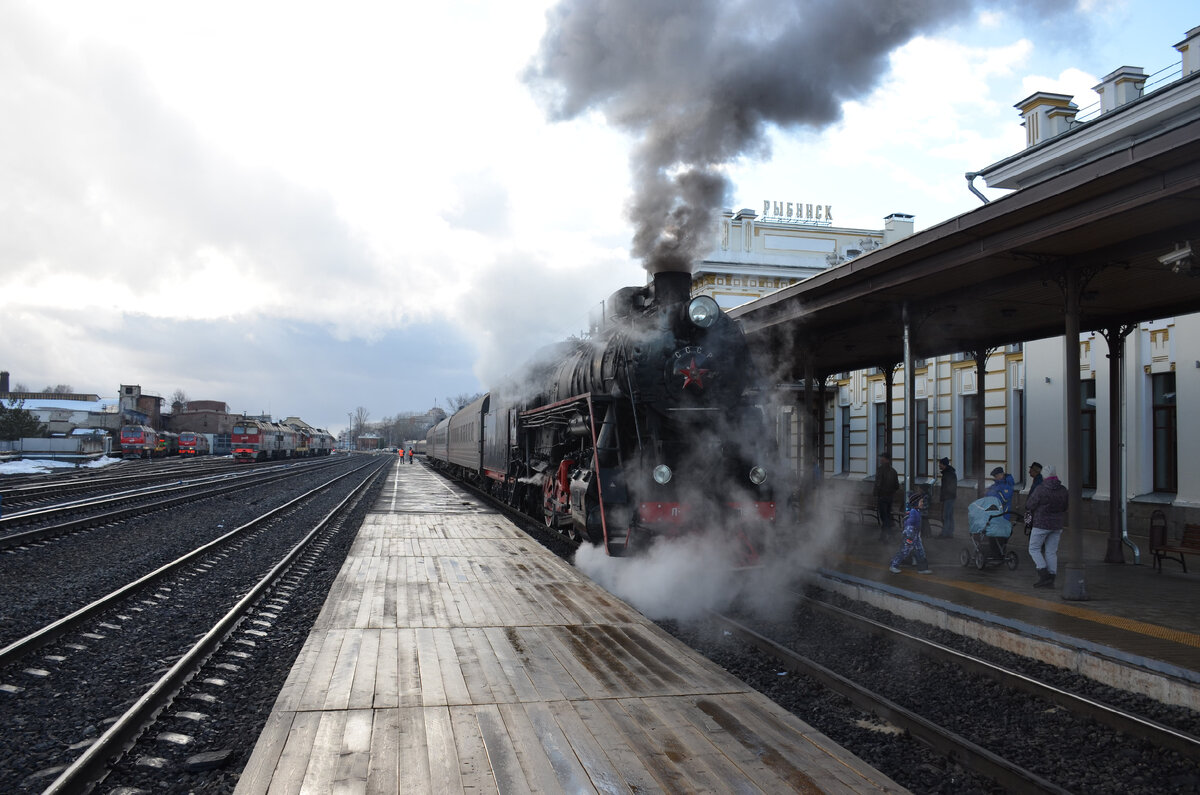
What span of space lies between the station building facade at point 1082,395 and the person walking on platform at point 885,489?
39 cm

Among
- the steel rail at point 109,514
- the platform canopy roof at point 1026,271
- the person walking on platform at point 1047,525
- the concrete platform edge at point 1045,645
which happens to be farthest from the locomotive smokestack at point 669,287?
the steel rail at point 109,514

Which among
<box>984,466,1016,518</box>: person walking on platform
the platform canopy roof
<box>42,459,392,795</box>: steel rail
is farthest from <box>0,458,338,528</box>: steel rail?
<box>984,466,1016,518</box>: person walking on platform

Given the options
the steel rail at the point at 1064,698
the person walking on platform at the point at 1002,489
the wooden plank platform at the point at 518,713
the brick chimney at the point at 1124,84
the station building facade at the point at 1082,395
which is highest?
the brick chimney at the point at 1124,84

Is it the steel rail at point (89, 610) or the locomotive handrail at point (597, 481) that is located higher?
the locomotive handrail at point (597, 481)

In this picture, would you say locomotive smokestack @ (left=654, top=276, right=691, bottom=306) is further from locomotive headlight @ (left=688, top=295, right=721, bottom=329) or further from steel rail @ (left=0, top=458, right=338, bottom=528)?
steel rail @ (left=0, top=458, right=338, bottom=528)

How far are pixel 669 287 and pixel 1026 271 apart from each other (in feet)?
12.8

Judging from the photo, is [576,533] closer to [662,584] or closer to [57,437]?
[662,584]

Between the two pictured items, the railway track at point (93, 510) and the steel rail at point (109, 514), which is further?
the railway track at point (93, 510)

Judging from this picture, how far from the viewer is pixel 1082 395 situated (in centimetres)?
1382

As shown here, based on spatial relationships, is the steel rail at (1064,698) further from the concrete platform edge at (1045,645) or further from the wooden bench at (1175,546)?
the wooden bench at (1175,546)

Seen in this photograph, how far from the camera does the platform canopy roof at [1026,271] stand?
225 inches

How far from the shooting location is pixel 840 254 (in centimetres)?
2905

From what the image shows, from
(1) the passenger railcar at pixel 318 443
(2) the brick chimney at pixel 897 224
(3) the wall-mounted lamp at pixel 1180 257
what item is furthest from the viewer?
(1) the passenger railcar at pixel 318 443

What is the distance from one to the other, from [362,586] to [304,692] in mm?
3252
